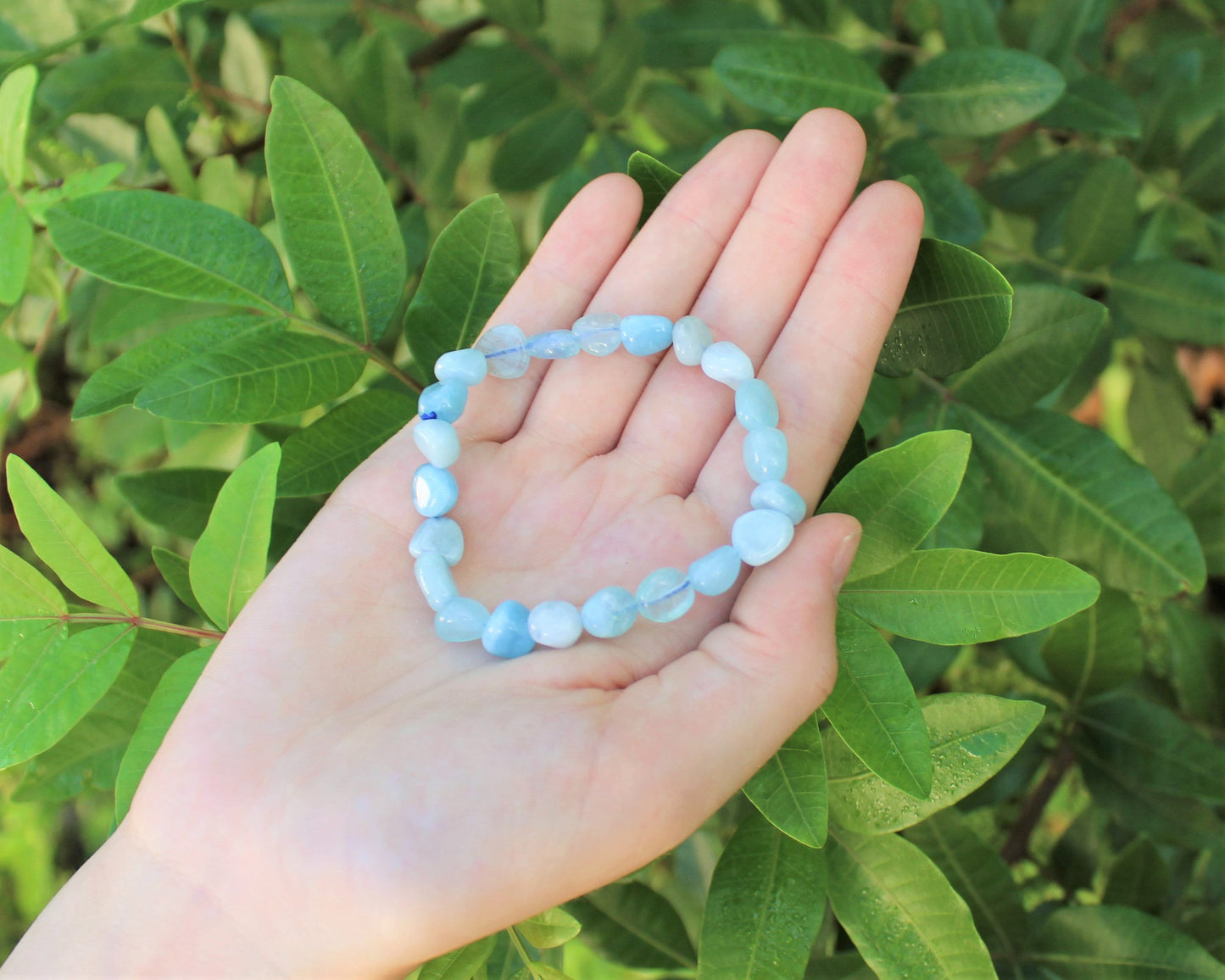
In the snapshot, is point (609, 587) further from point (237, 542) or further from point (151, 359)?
point (151, 359)

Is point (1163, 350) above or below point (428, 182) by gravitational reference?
below

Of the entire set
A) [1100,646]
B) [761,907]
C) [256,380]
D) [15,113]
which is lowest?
[1100,646]

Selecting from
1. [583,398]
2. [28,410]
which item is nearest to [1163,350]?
[583,398]

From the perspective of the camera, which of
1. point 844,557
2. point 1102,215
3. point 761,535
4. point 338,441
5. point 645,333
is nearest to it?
point 844,557

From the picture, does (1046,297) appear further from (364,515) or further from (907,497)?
(364,515)

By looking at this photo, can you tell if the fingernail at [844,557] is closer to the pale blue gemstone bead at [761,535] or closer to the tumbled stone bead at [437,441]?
the pale blue gemstone bead at [761,535]

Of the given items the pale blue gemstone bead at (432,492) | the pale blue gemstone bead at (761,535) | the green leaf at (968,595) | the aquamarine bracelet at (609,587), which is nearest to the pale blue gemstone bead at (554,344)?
the aquamarine bracelet at (609,587)

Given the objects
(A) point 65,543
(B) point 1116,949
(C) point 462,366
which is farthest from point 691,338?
(B) point 1116,949
